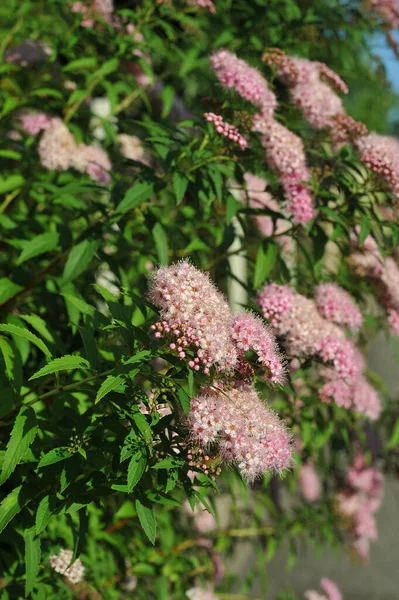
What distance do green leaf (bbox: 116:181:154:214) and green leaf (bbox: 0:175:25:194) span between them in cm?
68

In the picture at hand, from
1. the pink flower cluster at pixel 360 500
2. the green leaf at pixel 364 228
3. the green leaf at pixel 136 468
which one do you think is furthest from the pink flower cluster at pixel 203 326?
the pink flower cluster at pixel 360 500

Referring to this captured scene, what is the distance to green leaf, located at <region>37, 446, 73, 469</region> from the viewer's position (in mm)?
1579

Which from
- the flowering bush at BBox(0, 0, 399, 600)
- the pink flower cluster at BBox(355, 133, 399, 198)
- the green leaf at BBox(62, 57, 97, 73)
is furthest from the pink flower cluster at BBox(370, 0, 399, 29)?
the green leaf at BBox(62, 57, 97, 73)

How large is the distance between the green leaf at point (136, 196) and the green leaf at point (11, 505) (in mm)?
963

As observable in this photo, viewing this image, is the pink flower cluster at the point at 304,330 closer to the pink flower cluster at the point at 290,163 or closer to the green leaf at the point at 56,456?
the pink flower cluster at the point at 290,163

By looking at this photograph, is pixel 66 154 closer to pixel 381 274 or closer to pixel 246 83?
pixel 246 83

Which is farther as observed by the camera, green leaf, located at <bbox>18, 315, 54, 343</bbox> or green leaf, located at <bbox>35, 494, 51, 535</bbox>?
green leaf, located at <bbox>18, 315, 54, 343</bbox>

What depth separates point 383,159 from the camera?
2266 mm

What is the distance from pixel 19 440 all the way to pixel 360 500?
2.90 metres

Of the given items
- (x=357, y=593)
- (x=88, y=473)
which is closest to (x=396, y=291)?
(x=88, y=473)

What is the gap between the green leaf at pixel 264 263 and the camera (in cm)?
231

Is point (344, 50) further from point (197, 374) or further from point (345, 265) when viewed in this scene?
point (197, 374)

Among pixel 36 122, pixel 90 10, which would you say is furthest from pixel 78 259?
pixel 90 10

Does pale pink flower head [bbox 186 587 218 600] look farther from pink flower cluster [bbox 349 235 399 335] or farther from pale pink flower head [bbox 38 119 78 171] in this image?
pale pink flower head [bbox 38 119 78 171]
